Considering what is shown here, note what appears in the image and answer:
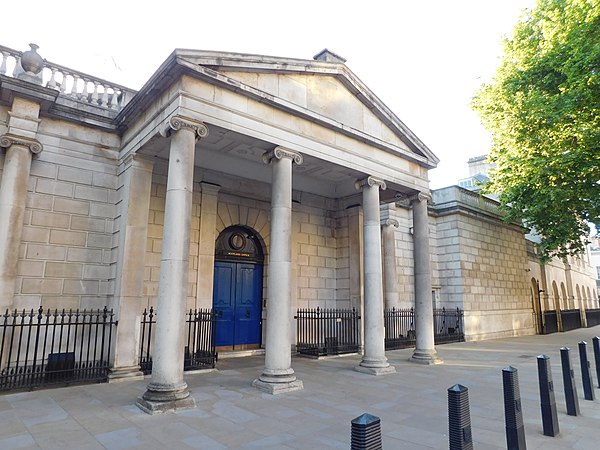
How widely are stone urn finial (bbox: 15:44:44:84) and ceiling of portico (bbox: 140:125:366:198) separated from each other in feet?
8.64

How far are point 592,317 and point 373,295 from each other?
32.3m

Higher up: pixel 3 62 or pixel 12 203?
pixel 3 62

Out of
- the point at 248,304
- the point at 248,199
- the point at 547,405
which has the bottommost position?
the point at 547,405

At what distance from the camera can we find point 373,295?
380 inches

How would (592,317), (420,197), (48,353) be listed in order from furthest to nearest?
(592,317)
(420,197)
(48,353)

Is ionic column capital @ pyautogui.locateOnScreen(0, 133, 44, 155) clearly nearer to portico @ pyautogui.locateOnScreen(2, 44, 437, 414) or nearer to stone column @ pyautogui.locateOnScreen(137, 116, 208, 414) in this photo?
portico @ pyautogui.locateOnScreen(2, 44, 437, 414)

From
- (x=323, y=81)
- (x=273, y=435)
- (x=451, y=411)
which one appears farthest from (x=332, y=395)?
(x=323, y=81)

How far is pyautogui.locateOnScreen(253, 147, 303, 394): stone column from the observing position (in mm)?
7336

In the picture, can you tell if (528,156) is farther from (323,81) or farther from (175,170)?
(175,170)

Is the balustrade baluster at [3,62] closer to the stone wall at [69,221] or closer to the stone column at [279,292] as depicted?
the stone wall at [69,221]

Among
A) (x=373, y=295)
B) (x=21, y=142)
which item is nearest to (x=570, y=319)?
(x=373, y=295)

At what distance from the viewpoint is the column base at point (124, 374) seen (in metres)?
7.72

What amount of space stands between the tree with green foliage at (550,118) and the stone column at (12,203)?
15.2 meters

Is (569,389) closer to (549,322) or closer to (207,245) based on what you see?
(207,245)
